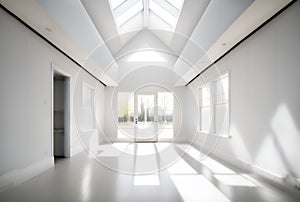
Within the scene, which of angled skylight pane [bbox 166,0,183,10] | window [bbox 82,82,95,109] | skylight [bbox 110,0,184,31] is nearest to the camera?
angled skylight pane [bbox 166,0,183,10]

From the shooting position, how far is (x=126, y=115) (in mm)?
11000

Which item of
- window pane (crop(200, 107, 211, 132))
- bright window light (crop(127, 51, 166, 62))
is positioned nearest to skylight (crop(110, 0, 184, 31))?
bright window light (crop(127, 51, 166, 62))

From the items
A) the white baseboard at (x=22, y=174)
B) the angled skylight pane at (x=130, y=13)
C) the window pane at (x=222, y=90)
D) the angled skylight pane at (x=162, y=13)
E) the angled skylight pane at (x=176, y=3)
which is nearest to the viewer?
the white baseboard at (x=22, y=174)

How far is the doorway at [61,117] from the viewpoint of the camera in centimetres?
645

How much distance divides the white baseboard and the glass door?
19.7 ft

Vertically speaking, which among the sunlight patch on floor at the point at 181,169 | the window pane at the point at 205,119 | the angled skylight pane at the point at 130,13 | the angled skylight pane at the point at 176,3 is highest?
the angled skylight pane at the point at 130,13

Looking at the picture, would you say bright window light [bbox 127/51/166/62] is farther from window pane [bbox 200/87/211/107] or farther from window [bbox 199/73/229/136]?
window [bbox 199/73/229/136]

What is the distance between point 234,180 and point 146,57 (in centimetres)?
789

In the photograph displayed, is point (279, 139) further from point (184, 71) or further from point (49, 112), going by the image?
point (184, 71)

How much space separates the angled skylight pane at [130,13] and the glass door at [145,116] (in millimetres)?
3623

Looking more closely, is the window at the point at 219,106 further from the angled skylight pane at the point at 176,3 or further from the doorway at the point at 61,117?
the doorway at the point at 61,117

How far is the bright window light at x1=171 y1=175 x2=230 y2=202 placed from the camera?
3.02 metres

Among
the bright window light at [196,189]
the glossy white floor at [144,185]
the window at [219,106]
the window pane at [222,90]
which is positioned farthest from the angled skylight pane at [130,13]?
the bright window light at [196,189]

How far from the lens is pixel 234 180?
12.8ft
